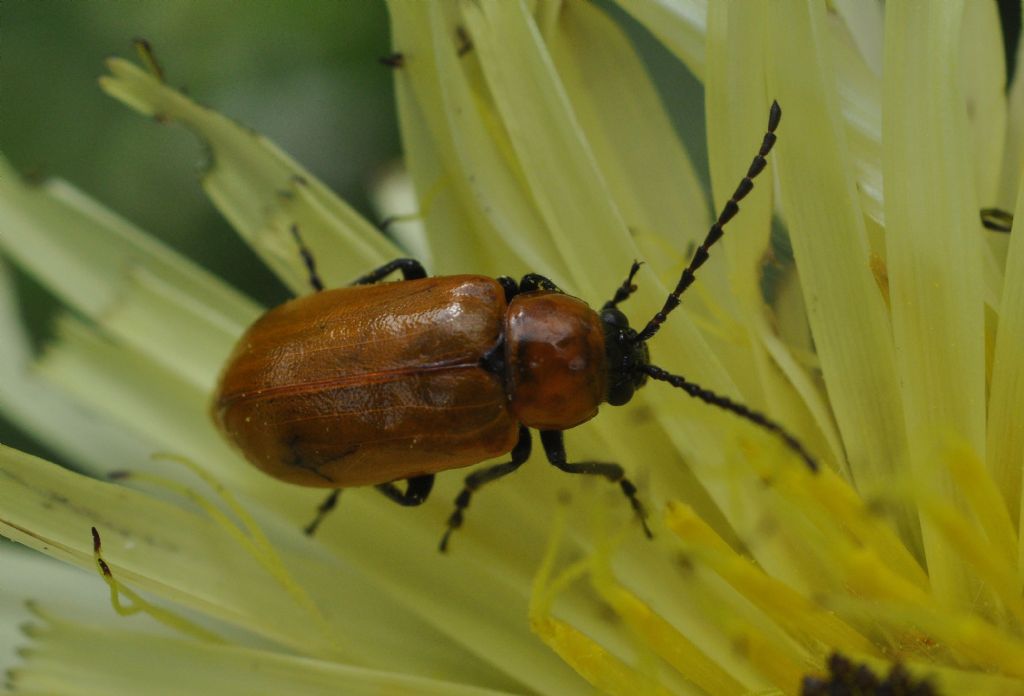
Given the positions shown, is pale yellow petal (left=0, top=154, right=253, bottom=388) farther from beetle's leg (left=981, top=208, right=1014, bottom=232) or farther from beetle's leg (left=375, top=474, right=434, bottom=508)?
beetle's leg (left=981, top=208, right=1014, bottom=232)

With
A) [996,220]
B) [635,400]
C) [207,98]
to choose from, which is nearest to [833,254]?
[996,220]

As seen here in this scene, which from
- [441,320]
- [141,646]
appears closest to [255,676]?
[141,646]

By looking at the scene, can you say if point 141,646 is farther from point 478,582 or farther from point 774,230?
point 774,230

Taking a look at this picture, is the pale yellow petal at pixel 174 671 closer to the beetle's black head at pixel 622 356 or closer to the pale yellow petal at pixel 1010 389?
the beetle's black head at pixel 622 356

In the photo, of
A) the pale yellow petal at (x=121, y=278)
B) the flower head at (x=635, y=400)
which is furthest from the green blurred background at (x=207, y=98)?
the flower head at (x=635, y=400)

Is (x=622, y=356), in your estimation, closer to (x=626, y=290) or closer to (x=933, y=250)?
(x=626, y=290)
